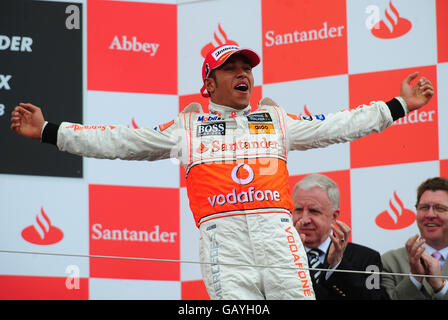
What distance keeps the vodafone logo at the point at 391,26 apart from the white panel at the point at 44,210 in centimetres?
172

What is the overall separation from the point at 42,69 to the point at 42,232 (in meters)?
0.92

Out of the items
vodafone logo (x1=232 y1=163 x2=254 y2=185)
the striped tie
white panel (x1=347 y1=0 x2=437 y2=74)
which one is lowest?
the striped tie

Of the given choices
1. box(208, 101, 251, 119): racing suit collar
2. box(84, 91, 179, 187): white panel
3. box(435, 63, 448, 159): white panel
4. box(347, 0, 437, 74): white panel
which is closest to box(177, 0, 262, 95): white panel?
box(84, 91, 179, 187): white panel

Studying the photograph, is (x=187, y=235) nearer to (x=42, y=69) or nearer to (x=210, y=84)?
(x=42, y=69)

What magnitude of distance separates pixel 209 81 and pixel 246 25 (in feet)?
4.86

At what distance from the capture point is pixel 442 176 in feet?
15.6

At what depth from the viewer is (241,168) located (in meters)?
3.45

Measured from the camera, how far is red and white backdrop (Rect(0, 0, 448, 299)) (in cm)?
473

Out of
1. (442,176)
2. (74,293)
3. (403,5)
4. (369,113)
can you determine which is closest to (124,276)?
(74,293)

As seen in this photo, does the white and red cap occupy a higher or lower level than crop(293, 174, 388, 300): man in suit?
higher

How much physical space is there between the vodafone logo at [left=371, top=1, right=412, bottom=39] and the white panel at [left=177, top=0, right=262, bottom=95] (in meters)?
0.64

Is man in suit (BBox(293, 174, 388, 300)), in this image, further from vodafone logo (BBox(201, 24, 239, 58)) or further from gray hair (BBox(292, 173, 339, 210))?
vodafone logo (BBox(201, 24, 239, 58))

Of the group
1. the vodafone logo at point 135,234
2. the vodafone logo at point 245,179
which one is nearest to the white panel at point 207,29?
the vodafone logo at point 135,234

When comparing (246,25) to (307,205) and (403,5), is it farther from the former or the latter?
(307,205)
